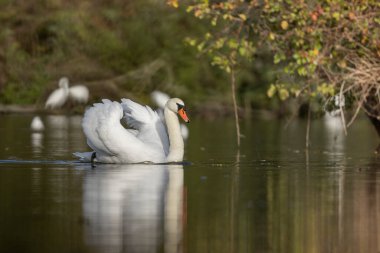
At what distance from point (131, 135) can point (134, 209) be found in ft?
18.4

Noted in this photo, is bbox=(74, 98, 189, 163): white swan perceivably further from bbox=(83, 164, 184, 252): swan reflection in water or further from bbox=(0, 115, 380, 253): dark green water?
bbox=(83, 164, 184, 252): swan reflection in water

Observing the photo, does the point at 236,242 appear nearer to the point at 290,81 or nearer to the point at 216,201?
the point at 216,201

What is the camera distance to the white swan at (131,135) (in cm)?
1783

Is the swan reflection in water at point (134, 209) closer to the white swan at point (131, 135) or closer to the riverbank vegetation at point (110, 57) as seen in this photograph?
the white swan at point (131, 135)

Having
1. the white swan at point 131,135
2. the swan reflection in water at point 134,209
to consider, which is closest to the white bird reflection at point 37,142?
the white swan at point 131,135

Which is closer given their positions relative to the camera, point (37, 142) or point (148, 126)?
point (148, 126)

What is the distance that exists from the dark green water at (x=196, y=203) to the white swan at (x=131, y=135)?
0.27 metres

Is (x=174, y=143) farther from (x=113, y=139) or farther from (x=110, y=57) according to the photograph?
(x=110, y=57)

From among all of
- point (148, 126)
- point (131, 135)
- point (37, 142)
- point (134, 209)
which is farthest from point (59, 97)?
point (134, 209)

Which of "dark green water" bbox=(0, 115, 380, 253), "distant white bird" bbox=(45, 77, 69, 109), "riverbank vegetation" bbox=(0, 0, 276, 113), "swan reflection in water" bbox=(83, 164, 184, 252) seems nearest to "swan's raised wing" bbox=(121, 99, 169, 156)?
"dark green water" bbox=(0, 115, 380, 253)

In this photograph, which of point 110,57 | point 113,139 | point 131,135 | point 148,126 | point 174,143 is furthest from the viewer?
point 110,57

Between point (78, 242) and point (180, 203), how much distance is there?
281 cm

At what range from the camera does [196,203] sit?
43.0 ft

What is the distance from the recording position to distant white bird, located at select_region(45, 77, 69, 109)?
39969 mm
